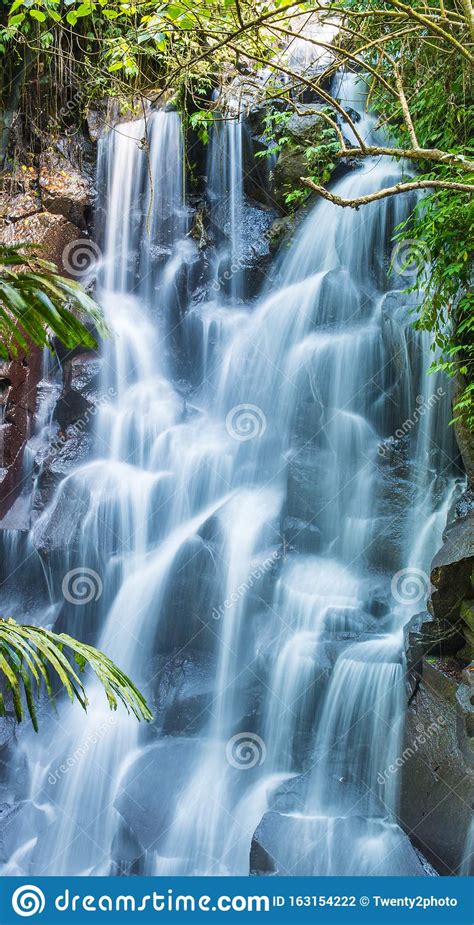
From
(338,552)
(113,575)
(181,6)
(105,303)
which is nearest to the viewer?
(181,6)

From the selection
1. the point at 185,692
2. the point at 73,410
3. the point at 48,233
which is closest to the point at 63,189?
the point at 48,233

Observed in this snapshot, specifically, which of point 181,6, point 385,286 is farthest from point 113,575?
point 181,6

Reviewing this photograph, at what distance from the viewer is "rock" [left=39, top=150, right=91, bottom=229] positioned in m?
8.27

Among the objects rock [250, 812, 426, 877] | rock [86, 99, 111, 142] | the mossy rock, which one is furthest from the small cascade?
rock [250, 812, 426, 877]

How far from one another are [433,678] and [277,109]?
260 inches

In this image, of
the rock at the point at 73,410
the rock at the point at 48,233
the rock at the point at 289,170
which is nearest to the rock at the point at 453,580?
the rock at the point at 73,410

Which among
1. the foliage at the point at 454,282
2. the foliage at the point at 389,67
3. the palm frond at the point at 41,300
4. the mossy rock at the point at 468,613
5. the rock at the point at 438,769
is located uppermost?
the foliage at the point at 389,67

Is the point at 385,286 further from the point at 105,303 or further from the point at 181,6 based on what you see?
the point at 181,6

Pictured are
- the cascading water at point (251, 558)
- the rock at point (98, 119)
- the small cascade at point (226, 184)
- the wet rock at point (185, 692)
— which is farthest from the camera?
the rock at point (98, 119)

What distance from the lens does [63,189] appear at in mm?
8391

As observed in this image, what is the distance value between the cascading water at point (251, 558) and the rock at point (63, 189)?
2.02 ft

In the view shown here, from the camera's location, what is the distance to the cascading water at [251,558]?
189 inches

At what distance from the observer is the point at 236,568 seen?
598 centimetres

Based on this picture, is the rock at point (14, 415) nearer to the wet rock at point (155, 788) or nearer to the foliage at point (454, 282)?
the wet rock at point (155, 788)
